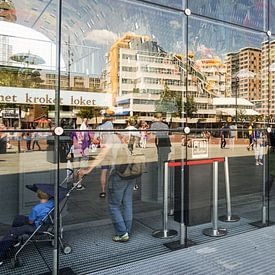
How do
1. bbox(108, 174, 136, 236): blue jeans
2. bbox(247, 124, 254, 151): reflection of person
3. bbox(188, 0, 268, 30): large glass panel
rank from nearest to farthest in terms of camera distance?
bbox(108, 174, 136, 236): blue jeans, bbox(188, 0, 268, 30): large glass panel, bbox(247, 124, 254, 151): reflection of person

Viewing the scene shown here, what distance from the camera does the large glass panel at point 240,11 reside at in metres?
4.15

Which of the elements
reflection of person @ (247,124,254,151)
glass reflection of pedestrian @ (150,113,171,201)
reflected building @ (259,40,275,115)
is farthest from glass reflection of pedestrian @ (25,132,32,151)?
reflected building @ (259,40,275,115)

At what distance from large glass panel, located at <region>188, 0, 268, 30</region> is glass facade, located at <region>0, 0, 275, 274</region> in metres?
0.02

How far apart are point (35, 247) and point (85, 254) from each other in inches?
20.6

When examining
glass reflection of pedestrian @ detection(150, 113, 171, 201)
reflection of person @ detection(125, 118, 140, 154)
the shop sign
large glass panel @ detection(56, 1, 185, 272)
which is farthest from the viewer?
glass reflection of pedestrian @ detection(150, 113, 171, 201)

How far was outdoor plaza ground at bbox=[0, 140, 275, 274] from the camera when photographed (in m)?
2.94

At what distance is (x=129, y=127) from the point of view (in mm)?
4012

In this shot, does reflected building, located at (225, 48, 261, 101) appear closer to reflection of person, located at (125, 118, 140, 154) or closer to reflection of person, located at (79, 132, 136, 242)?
reflection of person, located at (125, 118, 140, 154)

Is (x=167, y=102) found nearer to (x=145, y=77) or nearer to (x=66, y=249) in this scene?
(x=145, y=77)

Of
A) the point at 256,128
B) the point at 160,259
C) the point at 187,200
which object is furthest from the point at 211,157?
the point at 160,259

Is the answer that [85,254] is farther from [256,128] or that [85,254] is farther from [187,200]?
[256,128]

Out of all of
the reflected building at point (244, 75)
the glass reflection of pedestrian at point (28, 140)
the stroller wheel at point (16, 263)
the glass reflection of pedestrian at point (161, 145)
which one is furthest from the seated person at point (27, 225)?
the reflected building at point (244, 75)

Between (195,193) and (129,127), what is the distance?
1169 millimetres

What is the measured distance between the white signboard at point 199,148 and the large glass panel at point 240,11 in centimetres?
162
